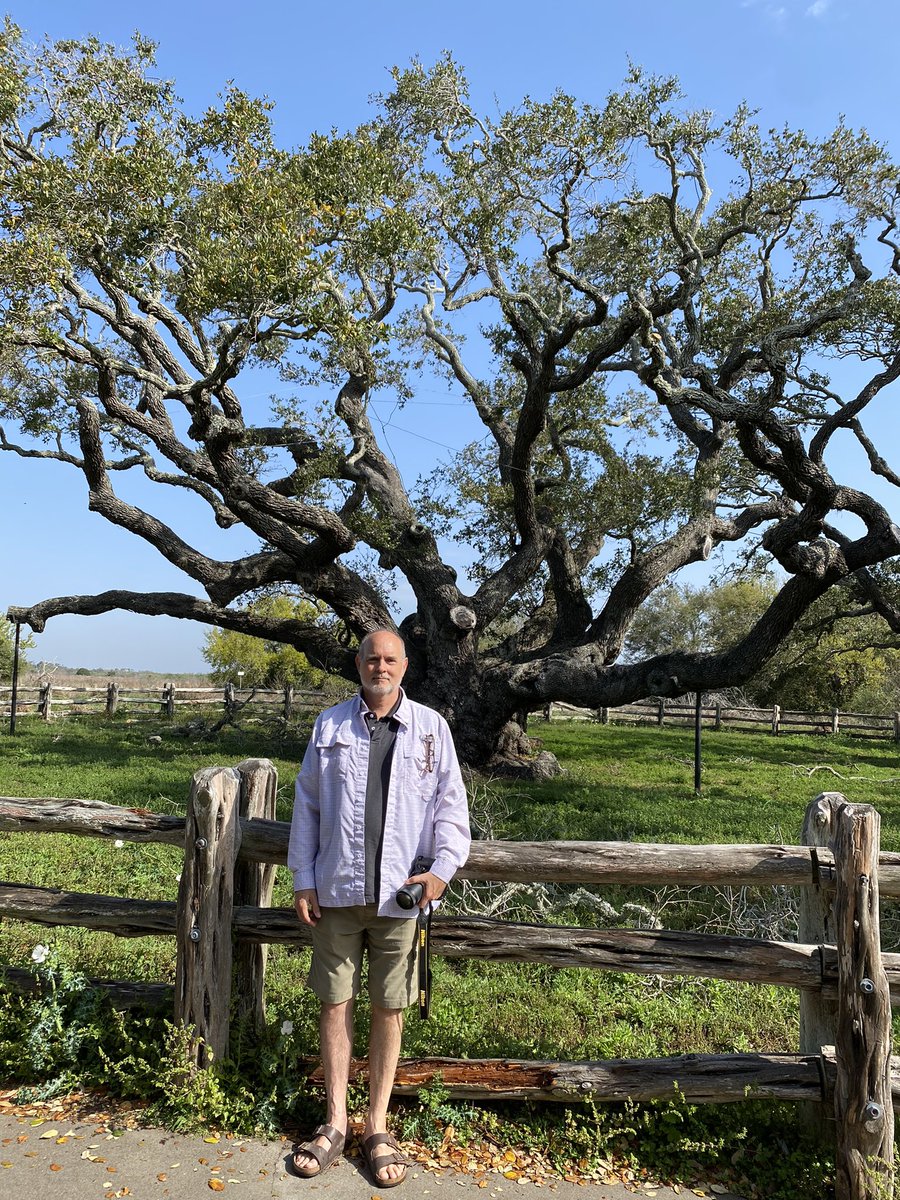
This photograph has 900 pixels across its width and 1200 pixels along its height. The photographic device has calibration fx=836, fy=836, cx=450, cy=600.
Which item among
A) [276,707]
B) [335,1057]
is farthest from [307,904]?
[276,707]

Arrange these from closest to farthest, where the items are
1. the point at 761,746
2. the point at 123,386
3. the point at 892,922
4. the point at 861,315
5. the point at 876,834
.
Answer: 1. the point at 876,834
2. the point at 892,922
3. the point at 861,315
4. the point at 123,386
5. the point at 761,746

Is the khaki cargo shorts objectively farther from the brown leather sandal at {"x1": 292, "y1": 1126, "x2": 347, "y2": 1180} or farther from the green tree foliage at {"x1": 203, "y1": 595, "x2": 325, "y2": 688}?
the green tree foliage at {"x1": 203, "y1": 595, "x2": 325, "y2": 688}

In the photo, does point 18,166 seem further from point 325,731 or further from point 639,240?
point 325,731

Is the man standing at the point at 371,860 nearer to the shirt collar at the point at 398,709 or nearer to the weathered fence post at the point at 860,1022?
the shirt collar at the point at 398,709

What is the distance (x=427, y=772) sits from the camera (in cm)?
374

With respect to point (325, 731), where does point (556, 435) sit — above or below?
above

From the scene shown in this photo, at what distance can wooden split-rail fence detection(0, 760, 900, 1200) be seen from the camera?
363 cm

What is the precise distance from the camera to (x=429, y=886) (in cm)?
354

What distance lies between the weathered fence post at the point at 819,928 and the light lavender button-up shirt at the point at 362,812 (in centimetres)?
163

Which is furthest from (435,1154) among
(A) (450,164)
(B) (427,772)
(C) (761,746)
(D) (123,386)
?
(C) (761,746)

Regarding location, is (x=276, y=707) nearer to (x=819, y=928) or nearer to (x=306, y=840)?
(x=306, y=840)

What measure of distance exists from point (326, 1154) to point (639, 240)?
14199mm

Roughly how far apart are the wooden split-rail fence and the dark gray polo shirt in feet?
1.78

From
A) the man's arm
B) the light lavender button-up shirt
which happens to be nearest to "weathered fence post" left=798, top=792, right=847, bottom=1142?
the light lavender button-up shirt
